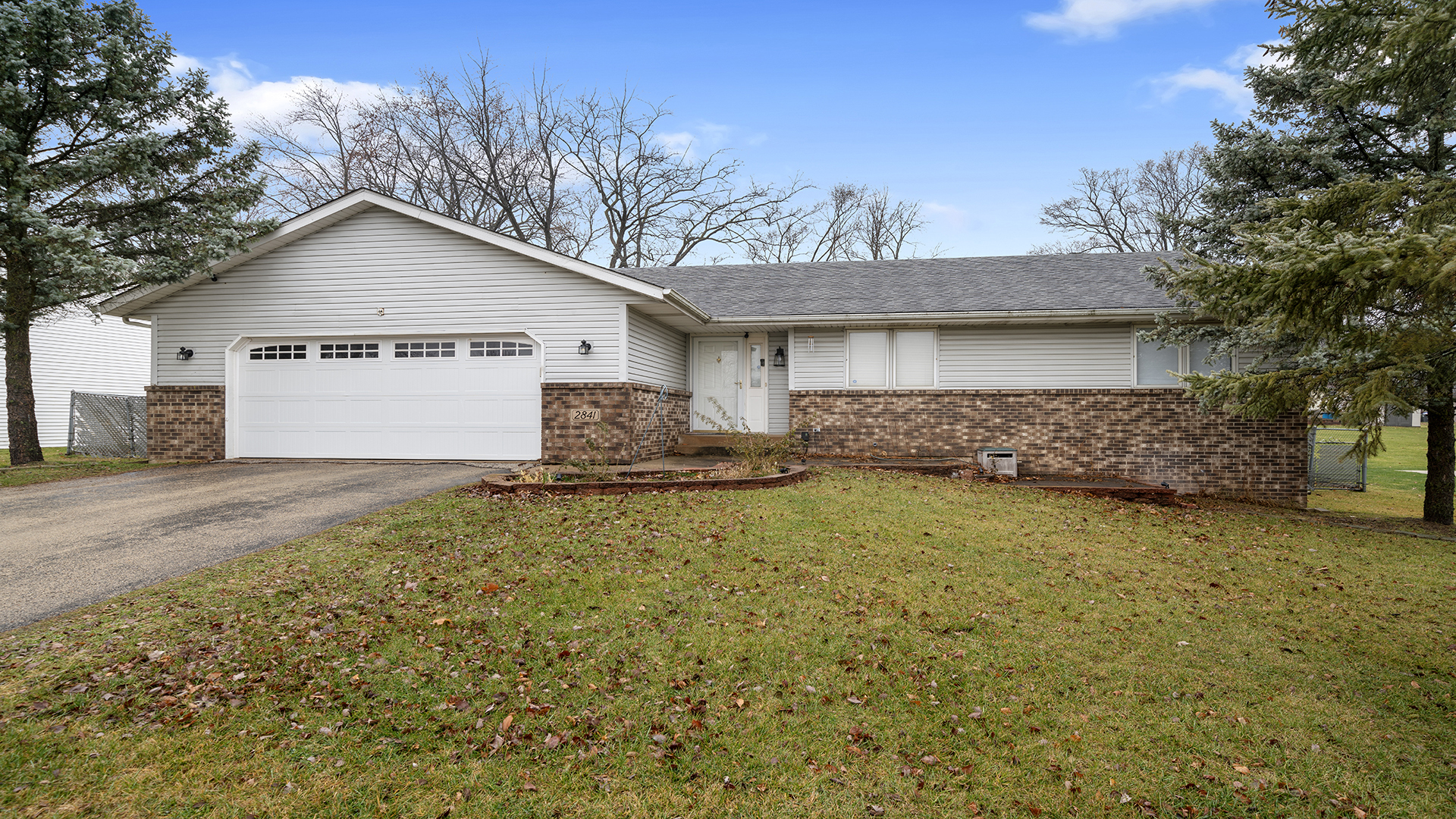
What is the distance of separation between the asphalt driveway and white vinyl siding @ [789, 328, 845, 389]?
5.99 m

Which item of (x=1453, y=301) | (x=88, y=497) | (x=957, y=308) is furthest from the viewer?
(x=957, y=308)

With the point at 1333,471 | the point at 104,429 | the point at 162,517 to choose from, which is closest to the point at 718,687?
the point at 162,517

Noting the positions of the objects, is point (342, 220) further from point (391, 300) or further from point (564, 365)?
point (564, 365)

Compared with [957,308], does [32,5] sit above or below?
above

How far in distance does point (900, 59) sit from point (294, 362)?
13074 mm

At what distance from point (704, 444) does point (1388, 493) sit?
554 inches

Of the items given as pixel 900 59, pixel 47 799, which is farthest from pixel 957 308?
pixel 47 799

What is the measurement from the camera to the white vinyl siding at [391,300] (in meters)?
11.9

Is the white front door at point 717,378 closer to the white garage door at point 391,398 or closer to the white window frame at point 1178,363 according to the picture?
the white garage door at point 391,398

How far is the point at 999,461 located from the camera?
479 inches

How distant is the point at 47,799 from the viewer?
289 cm

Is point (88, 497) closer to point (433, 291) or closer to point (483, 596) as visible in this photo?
point (433, 291)

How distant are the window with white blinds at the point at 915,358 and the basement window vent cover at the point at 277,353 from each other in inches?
417

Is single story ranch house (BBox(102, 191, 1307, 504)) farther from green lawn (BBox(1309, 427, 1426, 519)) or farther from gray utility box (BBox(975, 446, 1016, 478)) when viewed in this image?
green lawn (BBox(1309, 427, 1426, 519))
